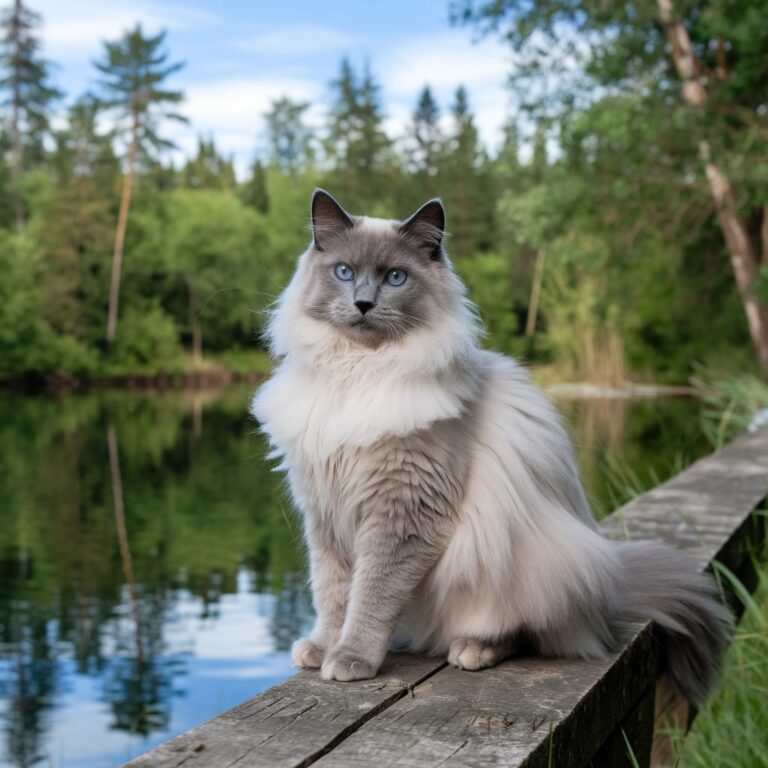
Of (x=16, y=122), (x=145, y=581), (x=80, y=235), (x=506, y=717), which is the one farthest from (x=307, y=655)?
(x=16, y=122)

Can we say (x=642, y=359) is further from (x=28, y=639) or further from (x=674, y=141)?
(x=28, y=639)

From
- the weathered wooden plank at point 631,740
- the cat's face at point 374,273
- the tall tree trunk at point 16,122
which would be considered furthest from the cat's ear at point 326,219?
the tall tree trunk at point 16,122

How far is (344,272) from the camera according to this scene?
2.29 meters

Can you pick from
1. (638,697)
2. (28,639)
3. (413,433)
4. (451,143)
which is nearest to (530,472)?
(413,433)

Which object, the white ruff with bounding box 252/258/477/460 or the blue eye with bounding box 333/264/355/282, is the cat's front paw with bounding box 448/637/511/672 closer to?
the white ruff with bounding box 252/258/477/460

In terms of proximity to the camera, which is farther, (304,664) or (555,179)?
(555,179)

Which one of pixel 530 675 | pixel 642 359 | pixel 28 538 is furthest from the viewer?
pixel 642 359

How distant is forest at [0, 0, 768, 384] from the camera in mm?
13328

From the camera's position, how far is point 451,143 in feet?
137

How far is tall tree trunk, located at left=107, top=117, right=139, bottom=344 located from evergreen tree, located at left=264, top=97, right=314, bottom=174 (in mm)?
15871

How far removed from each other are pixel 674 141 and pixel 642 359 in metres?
18.6

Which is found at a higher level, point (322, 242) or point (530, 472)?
point (322, 242)

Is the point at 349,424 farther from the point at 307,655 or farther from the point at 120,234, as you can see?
the point at 120,234

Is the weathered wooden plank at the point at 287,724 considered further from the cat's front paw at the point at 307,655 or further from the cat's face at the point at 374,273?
the cat's face at the point at 374,273
